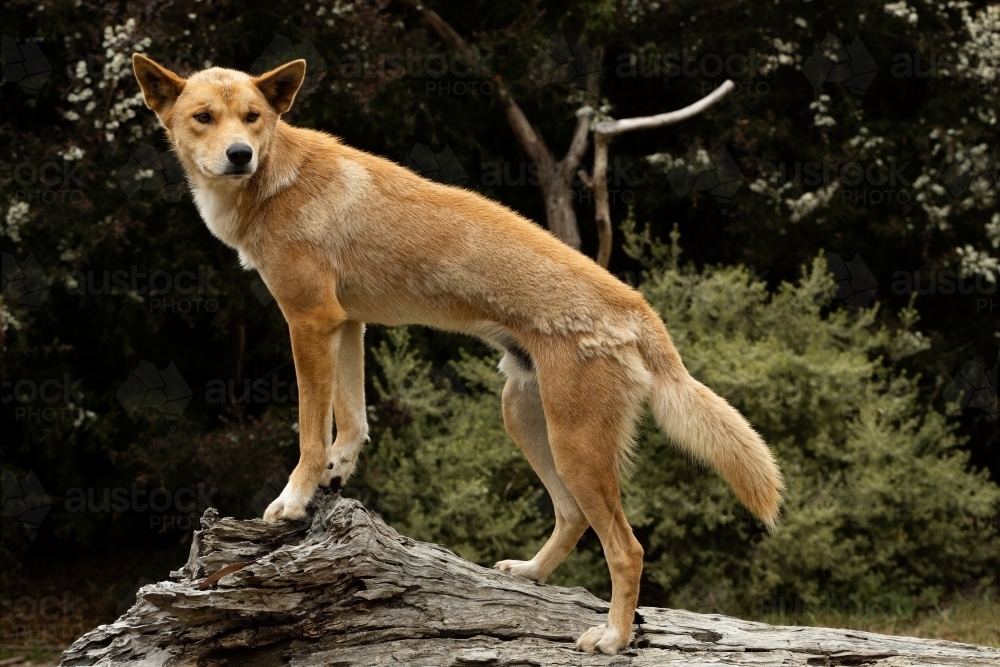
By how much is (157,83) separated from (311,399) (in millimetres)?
1498

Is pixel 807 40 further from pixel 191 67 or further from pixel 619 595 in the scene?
pixel 619 595

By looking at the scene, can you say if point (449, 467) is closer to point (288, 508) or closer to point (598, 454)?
point (288, 508)

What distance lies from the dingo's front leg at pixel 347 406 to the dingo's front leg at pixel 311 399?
8 cm

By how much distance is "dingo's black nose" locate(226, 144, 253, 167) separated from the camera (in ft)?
13.9

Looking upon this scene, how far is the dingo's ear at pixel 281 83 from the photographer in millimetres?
4520

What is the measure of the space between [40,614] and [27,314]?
250cm

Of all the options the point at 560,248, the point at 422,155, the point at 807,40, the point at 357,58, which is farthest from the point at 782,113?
the point at 560,248

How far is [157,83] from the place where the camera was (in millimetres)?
4488

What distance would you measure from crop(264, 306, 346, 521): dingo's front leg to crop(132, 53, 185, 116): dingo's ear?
3.51 ft

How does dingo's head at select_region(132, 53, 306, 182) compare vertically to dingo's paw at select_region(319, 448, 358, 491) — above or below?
above

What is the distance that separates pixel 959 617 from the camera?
7.33 m

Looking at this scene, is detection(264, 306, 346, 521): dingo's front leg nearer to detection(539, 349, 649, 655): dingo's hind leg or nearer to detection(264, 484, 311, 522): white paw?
detection(264, 484, 311, 522): white paw

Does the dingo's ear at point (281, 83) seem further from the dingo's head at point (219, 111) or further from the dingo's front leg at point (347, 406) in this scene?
the dingo's front leg at point (347, 406)

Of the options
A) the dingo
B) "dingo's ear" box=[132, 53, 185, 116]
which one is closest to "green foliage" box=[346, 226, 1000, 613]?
the dingo
